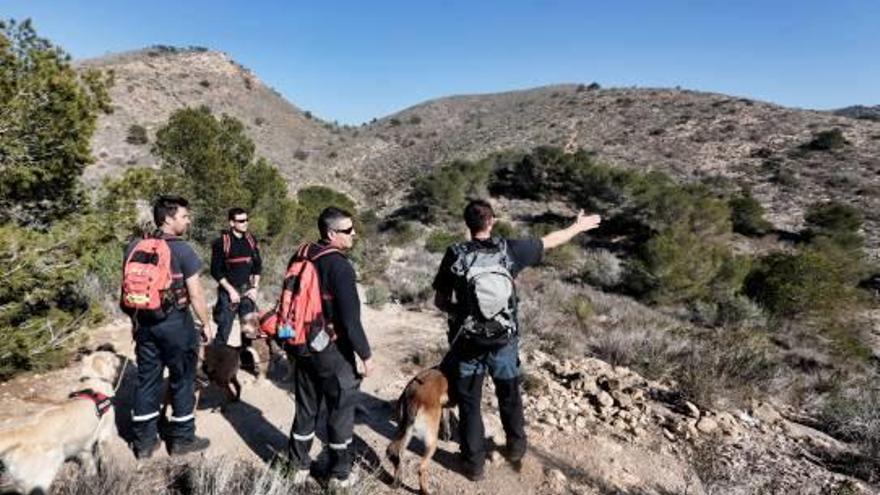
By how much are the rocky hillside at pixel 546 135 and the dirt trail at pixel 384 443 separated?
20.0 m

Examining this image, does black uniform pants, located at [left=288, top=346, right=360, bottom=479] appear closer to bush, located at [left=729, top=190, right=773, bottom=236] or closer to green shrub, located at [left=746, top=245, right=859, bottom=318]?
green shrub, located at [left=746, top=245, right=859, bottom=318]

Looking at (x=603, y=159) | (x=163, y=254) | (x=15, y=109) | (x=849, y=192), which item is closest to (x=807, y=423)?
(x=163, y=254)

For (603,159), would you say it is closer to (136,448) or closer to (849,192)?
(849,192)

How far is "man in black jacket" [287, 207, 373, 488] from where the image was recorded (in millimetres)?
3184

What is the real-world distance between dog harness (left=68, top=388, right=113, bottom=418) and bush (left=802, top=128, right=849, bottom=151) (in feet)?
113

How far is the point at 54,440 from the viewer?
308 cm

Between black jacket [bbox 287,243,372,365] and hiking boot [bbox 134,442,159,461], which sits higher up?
black jacket [bbox 287,243,372,365]

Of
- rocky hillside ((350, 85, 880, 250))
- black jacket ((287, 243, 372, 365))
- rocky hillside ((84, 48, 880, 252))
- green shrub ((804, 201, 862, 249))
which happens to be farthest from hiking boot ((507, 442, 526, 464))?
rocky hillside ((350, 85, 880, 250))

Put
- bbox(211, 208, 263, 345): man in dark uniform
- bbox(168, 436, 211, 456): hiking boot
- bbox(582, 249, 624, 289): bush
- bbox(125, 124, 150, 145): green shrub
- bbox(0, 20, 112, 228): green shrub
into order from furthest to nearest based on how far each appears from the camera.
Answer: bbox(125, 124, 150, 145): green shrub < bbox(582, 249, 624, 289): bush < bbox(211, 208, 263, 345): man in dark uniform < bbox(0, 20, 112, 228): green shrub < bbox(168, 436, 211, 456): hiking boot

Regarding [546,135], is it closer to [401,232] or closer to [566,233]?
[401,232]

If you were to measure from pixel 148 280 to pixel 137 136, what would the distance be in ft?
107

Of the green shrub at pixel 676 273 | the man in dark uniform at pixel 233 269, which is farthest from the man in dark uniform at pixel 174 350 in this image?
the green shrub at pixel 676 273

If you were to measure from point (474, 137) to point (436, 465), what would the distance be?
40.9 meters

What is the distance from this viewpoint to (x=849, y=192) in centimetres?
2411
